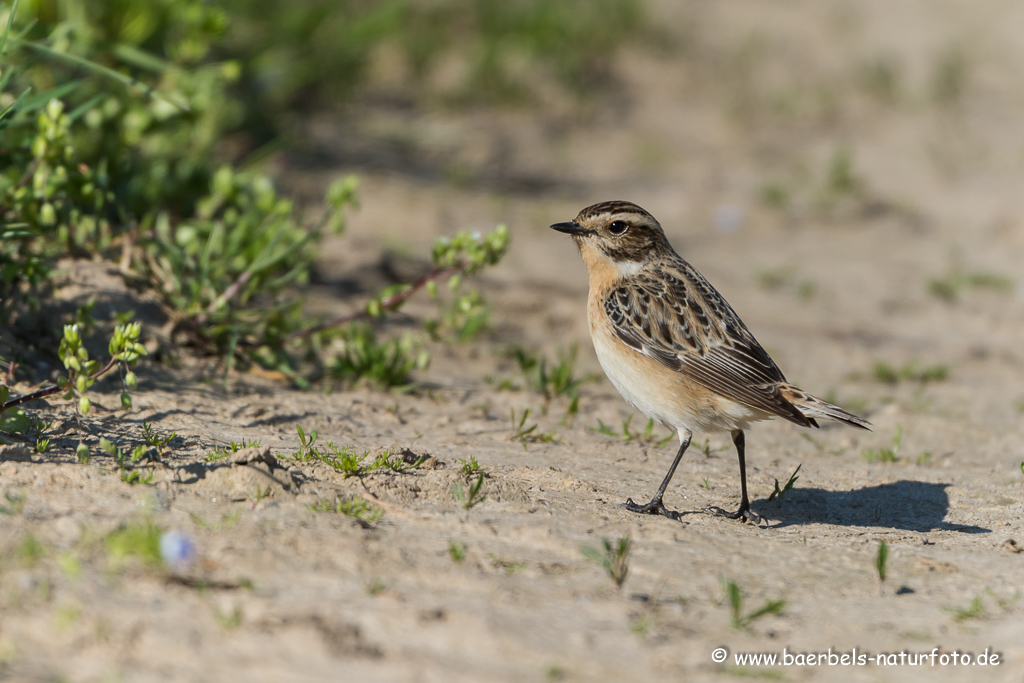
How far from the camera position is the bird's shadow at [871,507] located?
5.44m

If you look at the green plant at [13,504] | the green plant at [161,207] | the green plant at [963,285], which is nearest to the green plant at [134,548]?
the green plant at [13,504]

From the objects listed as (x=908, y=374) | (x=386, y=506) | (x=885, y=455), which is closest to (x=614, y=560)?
(x=386, y=506)

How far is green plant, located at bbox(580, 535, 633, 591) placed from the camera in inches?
162

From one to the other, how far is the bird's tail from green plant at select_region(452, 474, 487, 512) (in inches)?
70.1

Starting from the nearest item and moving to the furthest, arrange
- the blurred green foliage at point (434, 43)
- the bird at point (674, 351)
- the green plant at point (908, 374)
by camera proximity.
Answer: the bird at point (674, 351)
the green plant at point (908, 374)
the blurred green foliage at point (434, 43)

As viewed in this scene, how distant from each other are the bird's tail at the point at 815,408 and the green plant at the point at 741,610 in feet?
4.87

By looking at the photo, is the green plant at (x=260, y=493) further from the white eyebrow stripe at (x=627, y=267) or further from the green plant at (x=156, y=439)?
the white eyebrow stripe at (x=627, y=267)

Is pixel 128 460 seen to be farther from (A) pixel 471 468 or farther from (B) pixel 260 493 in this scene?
(A) pixel 471 468

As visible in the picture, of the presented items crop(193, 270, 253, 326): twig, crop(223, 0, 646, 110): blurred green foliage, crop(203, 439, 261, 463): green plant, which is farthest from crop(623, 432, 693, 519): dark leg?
crop(223, 0, 646, 110): blurred green foliage

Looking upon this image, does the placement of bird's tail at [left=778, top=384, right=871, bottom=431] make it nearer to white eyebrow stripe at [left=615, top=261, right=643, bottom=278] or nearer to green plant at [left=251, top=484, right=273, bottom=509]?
white eyebrow stripe at [left=615, top=261, right=643, bottom=278]

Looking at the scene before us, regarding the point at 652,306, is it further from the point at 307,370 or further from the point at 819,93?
the point at 819,93

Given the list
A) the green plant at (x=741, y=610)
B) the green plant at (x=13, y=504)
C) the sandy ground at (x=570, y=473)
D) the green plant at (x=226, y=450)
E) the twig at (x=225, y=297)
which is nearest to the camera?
the sandy ground at (x=570, y=473)

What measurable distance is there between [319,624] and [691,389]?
2.74 meters

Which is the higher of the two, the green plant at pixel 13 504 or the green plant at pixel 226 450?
the green plant at pixel 226 450
